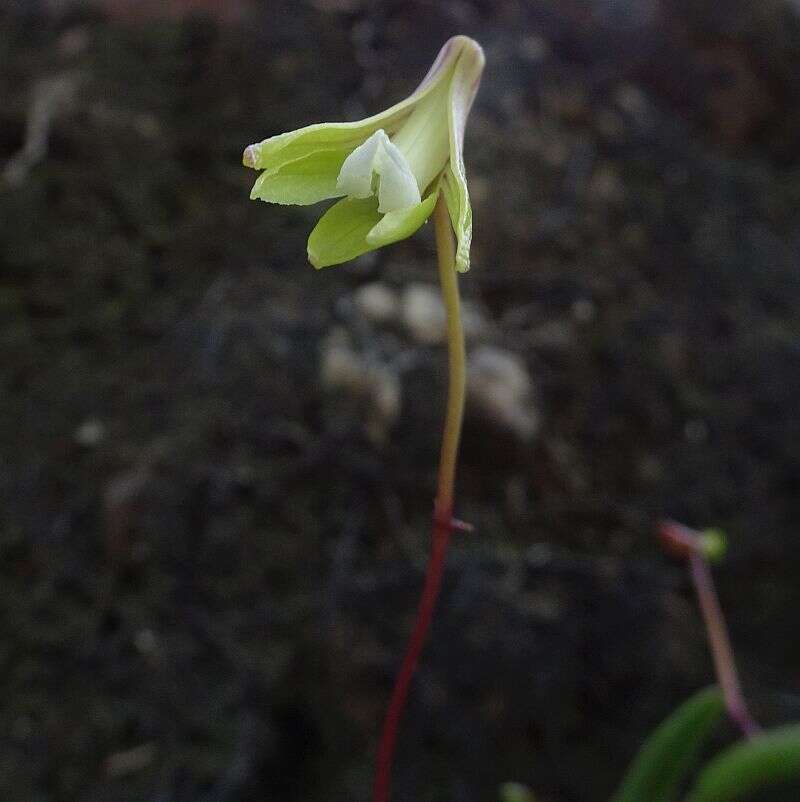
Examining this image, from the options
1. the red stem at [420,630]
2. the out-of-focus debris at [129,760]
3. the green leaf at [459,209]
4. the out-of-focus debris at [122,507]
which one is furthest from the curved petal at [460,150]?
the out-of-focus debris at [129,760]

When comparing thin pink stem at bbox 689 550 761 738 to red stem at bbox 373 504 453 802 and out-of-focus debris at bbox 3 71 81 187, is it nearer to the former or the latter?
red stem at bbox 373 504 453 802

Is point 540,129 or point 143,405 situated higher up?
point 540,129

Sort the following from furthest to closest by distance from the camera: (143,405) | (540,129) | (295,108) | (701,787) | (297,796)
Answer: (540,129) < (295,108) < (143,405) < (297,796) < (701,787)

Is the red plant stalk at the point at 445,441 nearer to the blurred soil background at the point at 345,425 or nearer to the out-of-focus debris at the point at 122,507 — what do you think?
the blurred soil background at the point at 345,425

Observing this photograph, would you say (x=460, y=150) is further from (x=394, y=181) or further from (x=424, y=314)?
(x=424, y=314)

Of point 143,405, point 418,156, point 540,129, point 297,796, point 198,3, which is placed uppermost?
point 418,156

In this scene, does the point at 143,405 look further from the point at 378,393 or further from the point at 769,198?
the point at 769,198

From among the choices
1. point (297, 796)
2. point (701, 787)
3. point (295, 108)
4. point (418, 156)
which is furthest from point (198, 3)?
point (701, 787)
